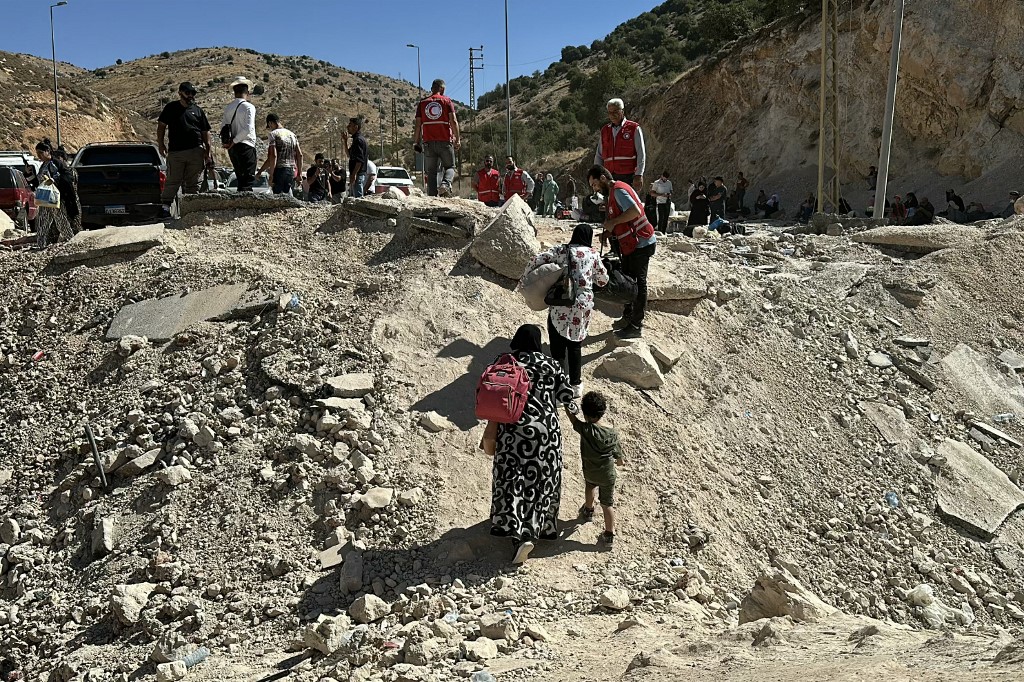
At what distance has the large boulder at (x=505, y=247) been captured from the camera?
736cm

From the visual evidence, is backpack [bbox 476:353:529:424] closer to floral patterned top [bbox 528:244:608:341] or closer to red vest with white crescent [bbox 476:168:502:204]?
floral patterned top [bbox 528:244:608:341]

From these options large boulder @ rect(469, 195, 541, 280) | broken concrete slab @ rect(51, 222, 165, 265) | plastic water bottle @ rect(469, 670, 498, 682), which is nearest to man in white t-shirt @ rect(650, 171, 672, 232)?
large boulder @ rect(469, 195, 541, 280)

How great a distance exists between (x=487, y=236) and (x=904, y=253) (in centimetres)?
541

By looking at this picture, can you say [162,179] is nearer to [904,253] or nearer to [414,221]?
[414,221]

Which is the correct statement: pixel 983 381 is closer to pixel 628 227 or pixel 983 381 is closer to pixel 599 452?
pixel 628 227

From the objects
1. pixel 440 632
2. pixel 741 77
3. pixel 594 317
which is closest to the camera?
pixel 440 632

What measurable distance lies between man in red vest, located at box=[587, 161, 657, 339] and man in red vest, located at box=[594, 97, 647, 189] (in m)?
1.25

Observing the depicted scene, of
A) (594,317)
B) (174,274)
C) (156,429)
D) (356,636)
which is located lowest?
(356,636)

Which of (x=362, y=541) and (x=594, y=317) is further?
(x=594, y=317)

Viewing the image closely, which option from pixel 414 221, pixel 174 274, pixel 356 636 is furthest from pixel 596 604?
pixel 174 274

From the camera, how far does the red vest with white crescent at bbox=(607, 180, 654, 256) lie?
20.8 ft

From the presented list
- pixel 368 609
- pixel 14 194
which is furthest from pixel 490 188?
pixel 368 609

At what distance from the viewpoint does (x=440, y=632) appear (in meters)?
4.16

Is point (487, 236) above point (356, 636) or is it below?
above
